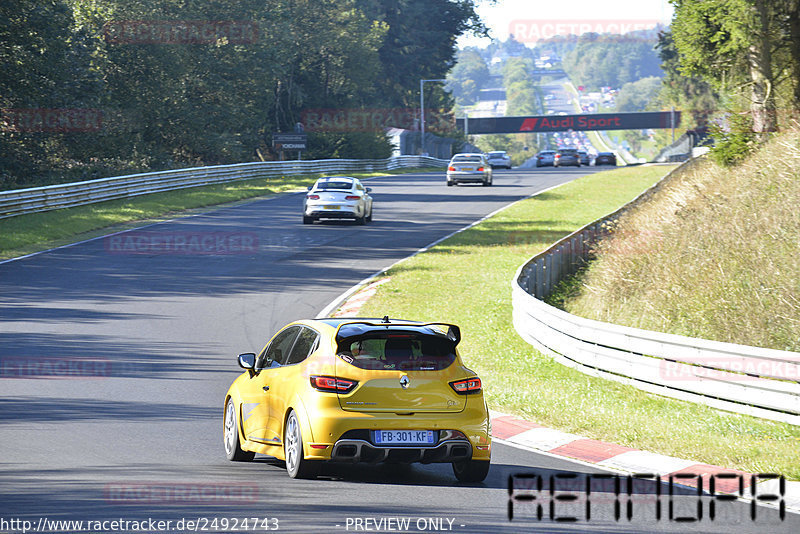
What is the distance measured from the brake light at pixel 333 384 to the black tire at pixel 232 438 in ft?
4.68

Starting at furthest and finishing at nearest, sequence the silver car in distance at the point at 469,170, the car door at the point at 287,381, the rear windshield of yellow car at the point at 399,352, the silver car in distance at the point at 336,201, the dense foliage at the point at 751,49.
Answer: the silver car in distance at the point at 469,170 < the silver car in distance at the point at 336,201 < the dense foliage at the point at 751,49 < the car door at the point at 287,381 < the rear windshield of yellow car at the point at 399,352

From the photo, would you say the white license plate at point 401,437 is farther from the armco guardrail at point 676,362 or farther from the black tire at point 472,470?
the armco guardrail at point 676,362

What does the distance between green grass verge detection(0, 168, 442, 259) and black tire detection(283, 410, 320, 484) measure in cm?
1958

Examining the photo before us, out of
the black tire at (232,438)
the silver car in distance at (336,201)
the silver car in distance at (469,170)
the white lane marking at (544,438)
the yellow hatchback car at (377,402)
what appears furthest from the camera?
the silver car in distance at (469,170)

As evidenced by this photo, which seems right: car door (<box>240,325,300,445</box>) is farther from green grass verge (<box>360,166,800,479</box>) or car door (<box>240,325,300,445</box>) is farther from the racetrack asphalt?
green grass verge (<box>360,166,800,479</box>)

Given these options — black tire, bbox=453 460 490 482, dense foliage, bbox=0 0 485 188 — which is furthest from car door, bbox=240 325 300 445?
dense foliage, bbox=0 0 485 188

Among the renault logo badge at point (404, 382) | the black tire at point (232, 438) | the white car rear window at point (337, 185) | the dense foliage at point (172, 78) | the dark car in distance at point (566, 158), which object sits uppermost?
the dense foliage at point (172, 78)

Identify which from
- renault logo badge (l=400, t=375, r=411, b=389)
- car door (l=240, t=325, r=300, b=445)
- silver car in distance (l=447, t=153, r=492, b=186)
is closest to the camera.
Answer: renault logo badge (l=400, t=375, r=411, b=389)

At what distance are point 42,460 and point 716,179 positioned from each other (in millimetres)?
24958

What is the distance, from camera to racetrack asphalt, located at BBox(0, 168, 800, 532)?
7.62m

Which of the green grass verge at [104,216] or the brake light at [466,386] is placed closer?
the brake light at [466,386]

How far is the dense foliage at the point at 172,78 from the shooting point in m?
44.8

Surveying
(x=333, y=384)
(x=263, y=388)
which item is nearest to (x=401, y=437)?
(x=333, y=384)

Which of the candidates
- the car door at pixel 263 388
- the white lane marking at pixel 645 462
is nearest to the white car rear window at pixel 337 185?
the car door at pixel 263 388
